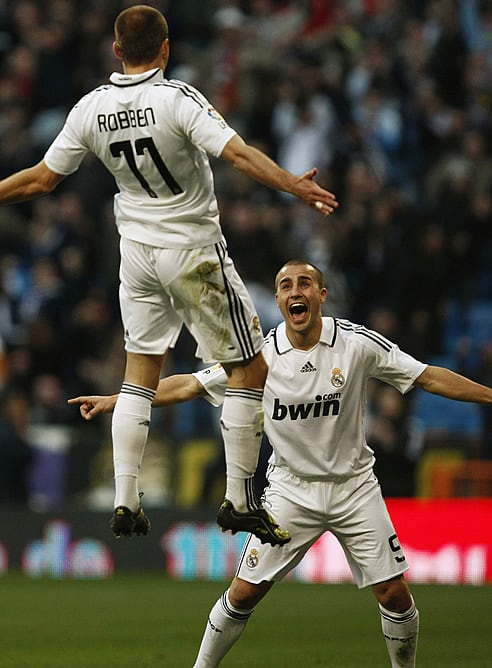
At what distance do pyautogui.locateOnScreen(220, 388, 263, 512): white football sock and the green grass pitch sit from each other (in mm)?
1976

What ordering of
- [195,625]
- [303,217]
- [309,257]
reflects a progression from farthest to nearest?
[303,217] → [309,257] → [195,625]

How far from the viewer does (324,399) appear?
761cm

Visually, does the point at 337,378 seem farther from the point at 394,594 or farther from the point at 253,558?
the point at 394,594

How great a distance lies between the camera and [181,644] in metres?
9.81

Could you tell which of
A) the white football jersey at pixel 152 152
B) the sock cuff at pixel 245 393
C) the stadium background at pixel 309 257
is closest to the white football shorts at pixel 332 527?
the sock cuff at pixel 245 393

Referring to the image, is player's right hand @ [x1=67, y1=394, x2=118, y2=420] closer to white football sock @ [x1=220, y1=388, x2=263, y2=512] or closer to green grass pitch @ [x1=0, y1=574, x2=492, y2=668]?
white football sock @ [x1=220, y1=388, x2=263, y2=512]

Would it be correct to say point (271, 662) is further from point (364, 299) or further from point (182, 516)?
point (364, 299)

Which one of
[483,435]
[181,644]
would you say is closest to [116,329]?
[483,435]

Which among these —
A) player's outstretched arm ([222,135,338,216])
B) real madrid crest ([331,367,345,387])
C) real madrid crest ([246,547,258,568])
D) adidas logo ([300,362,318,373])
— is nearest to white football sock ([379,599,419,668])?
real madrid crest ([246,547,258,568])

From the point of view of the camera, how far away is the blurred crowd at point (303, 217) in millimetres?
15039

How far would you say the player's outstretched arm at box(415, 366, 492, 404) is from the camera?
7285 mm

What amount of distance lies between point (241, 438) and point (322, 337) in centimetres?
98

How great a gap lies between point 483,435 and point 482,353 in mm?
820

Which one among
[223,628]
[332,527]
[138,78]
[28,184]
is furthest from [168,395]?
[138,78]
